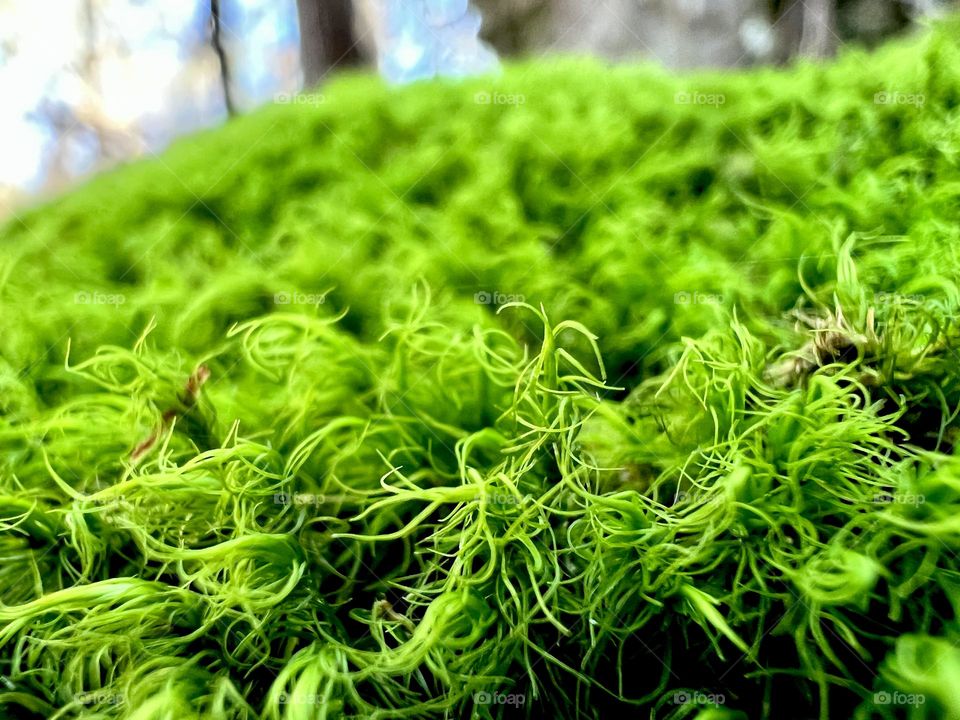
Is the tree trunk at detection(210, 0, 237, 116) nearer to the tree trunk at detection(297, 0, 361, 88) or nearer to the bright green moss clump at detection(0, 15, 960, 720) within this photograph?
the tree trunk at detection(297, 0, 361, 88)

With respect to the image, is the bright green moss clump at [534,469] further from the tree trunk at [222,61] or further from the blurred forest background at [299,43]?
the tree trunk at [222,61]

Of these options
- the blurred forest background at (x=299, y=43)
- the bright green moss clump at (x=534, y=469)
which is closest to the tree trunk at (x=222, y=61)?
the blurred forest background at (x=299, y=43)

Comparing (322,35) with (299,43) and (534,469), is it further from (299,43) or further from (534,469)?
(534,469)

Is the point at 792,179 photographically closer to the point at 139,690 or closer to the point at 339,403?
the point at 339,403

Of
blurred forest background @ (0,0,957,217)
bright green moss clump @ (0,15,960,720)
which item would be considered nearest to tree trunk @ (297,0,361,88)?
blurred forest background @ (0,0,957,217)

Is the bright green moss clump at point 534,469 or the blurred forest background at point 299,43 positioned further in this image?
the blurred forest background at point 299,43

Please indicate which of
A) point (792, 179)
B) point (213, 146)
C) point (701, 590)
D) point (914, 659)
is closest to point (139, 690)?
point (701, 590)
